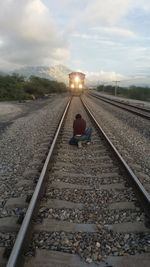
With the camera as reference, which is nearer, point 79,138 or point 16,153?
point 16,153

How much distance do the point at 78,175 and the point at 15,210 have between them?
7.66 ft

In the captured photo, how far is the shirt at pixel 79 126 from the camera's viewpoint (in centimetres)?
1174

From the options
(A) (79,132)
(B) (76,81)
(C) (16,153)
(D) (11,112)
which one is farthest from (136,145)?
(B) (76,81)

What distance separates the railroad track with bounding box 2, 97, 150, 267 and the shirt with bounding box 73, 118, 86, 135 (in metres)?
3.00

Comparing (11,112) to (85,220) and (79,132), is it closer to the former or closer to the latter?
(79,132)

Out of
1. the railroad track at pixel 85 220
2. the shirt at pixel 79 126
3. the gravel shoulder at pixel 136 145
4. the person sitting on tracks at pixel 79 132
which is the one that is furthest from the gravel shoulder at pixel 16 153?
the gravel shoulder at pixel 136 145

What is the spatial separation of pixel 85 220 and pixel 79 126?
6.39 meters

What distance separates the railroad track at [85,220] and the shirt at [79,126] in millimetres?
2995

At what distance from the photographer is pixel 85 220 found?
5.63 m

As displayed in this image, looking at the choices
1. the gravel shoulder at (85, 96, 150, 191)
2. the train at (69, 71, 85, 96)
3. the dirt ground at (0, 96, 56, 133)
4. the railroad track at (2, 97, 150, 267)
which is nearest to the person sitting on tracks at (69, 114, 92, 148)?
the gravel shoulder at (85, 96, 150, 191)

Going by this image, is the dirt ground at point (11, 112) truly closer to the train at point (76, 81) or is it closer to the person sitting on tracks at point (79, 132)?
the person sitting on tracks at point (79, 132)

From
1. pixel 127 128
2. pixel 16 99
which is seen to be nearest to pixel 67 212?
pixel 127 128

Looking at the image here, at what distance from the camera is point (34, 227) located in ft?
17.3

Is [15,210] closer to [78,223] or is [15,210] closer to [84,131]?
[78,223]
